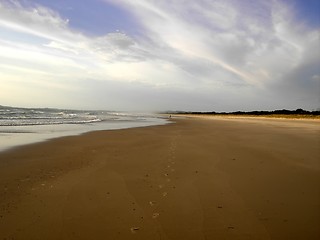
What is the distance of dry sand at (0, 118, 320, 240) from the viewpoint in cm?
437

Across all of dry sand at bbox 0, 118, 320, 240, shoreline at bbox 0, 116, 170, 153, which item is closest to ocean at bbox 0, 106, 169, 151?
shoreline at bbox 0, 116, 170, 153

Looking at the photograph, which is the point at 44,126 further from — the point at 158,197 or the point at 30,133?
the point at 158,197

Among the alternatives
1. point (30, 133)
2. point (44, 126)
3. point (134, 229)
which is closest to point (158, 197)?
point (134, 229)

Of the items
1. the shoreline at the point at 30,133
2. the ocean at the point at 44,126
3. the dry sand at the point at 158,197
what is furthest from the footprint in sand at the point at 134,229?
the ocean at the point at 44,126

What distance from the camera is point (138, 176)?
7.37 meters

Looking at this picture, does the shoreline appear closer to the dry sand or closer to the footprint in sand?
the dry sand

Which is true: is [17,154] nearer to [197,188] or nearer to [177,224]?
[197,188]

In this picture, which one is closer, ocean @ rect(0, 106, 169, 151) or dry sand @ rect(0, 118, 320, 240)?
dry sand @ rect(0, 118, 320, 240)

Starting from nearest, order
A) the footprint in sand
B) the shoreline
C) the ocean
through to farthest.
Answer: the footprint in sand < the shoreline < the ocean

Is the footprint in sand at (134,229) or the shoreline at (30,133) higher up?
the footprint in sand at (134,229)

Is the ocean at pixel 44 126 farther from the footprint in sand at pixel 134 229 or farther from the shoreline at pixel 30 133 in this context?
the footprint in sand at pixel 134 229

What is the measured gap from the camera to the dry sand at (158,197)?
14.3ft

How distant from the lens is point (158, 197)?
579cm

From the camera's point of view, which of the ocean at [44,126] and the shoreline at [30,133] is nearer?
the shoreline at [30,133]
